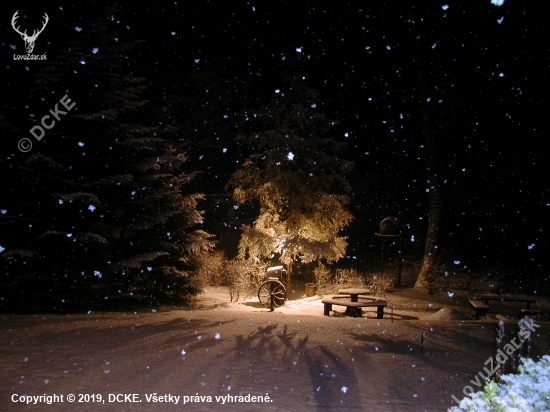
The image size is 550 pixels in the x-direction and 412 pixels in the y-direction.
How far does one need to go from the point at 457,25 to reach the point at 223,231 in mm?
12805

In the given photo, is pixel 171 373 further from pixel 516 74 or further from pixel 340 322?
pixel 516 74

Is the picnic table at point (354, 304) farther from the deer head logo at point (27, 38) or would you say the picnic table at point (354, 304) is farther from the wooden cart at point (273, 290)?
the deer head logo at point (27, 38)

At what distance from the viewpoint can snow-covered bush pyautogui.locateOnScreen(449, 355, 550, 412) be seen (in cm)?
267

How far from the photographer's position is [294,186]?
12.6m

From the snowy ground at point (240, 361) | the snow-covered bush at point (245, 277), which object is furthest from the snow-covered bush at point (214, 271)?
the snowy ground at point (240, 361)

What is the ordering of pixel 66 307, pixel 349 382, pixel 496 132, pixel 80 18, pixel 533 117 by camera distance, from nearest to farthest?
pixel 349 382, pixel 66 307, pixel 80 18, pixel 533 117, pixel 496 132

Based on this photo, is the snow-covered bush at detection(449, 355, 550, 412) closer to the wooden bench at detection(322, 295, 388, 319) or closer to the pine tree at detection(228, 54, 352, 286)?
the wooden bench at detection(322, 295, 388, 319)

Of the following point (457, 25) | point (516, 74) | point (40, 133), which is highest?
point (457, 25)

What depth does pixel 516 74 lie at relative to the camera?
1645 centimetres

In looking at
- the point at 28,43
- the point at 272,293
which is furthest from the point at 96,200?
the point at 272,293

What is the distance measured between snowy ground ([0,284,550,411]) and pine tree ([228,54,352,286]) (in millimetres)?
3871

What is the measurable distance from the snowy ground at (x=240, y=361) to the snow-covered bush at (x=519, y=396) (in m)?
1.79

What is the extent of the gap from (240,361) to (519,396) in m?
3.83

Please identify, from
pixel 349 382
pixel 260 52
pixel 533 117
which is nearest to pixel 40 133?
pixel 349 382
